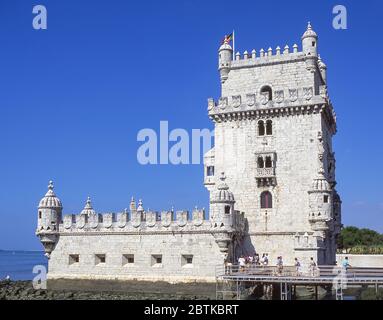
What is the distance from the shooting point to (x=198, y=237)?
36656 mm

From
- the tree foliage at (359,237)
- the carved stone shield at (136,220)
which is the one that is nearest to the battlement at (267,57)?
the carved stone shield at (136,220)

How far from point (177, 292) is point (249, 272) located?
214 inches

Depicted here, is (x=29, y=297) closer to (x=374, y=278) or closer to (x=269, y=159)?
(x=269, y=159)

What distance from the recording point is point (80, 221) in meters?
40.0

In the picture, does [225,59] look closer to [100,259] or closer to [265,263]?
[265,263]

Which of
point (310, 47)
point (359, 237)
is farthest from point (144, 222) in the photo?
point (359, 237)

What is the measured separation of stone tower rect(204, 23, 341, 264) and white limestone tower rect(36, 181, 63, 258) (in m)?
11.9

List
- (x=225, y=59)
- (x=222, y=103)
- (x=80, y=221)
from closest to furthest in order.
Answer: (x=80, y=221), (x=222, y=103), (x=225, y=59)

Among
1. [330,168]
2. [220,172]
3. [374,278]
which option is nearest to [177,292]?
[220,172]

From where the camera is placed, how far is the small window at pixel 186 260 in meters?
Result: 36.9

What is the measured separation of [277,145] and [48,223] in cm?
1728

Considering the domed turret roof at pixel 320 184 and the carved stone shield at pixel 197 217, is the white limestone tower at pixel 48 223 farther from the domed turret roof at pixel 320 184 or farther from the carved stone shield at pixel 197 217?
the domed turret roof at pixel 320 184

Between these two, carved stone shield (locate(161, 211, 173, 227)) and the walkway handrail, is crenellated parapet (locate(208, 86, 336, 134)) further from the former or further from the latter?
the walkway handrail

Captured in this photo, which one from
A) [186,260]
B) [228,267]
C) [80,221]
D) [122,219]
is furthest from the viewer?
[80,221]
